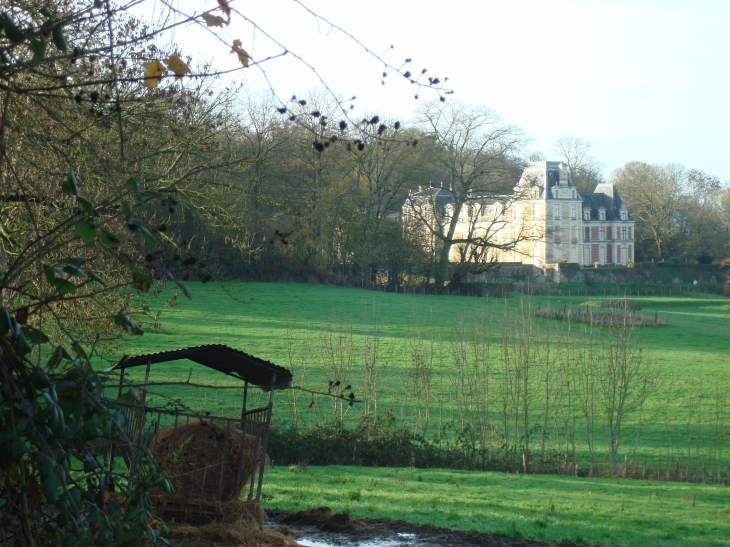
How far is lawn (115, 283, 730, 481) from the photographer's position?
18.9 m

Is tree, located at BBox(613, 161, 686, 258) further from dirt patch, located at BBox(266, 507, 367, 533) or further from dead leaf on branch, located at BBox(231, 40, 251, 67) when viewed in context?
dead leaf on branch, located at BBox(231, 40, 251, 67)

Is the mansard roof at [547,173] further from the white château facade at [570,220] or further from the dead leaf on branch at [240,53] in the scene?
the dead leaf on branch at [240,53]

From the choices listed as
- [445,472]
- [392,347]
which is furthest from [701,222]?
[445,472]

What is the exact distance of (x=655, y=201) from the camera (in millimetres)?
76750

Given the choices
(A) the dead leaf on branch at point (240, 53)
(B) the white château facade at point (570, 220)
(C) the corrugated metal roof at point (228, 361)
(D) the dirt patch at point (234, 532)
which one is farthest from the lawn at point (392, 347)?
(B) the white château facade at point (570, 220)

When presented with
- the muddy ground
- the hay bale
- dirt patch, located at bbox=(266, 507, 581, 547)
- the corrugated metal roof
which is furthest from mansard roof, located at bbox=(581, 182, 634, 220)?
the hay bale

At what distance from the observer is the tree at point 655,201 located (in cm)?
7481

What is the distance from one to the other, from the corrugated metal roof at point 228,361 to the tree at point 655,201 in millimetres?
73410

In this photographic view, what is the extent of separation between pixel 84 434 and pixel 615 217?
82.1m

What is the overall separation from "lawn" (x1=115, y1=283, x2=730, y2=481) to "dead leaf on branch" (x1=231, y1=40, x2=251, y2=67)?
483 cm

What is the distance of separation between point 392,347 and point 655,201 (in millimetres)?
55856

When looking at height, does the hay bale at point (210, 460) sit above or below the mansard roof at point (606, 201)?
below

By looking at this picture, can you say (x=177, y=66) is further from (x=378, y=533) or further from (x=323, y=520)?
(x=323, y=520)

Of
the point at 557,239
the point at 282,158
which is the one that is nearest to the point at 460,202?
the point at 557,239
